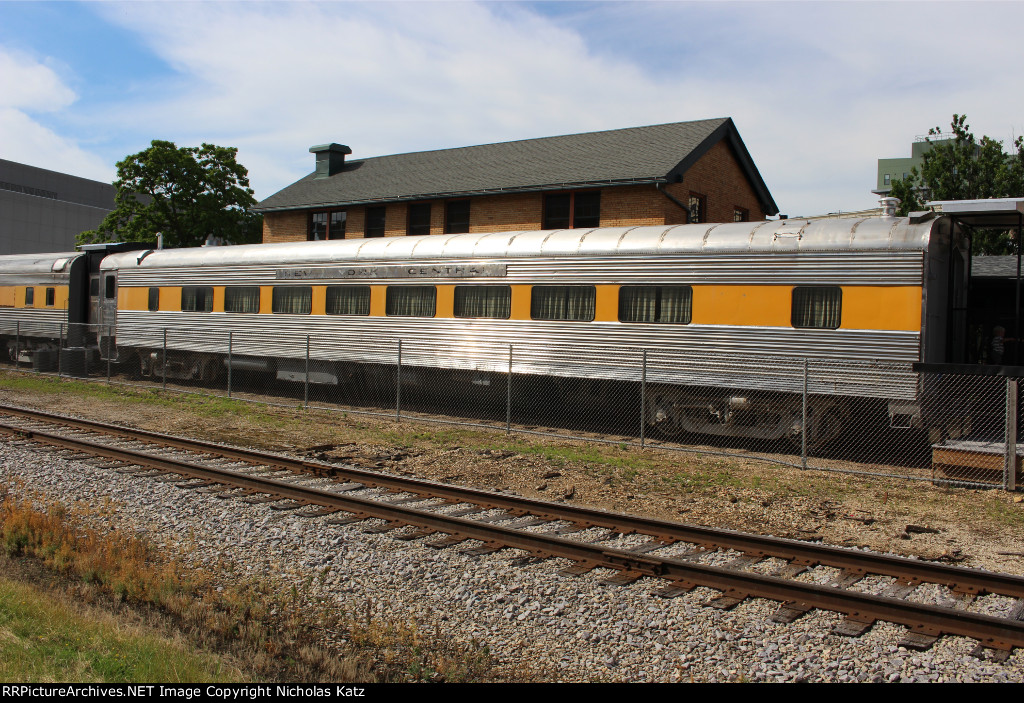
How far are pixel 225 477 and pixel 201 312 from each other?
11.6 meters

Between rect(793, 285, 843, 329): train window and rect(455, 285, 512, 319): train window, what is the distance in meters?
5.16

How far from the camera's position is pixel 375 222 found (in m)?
27.2

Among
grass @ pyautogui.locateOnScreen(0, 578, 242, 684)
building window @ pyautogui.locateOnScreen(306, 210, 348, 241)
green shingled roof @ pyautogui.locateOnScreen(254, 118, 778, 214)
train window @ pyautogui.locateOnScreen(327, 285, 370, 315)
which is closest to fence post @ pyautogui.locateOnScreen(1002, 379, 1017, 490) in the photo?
grass @ pyautogui.locateOnScreen(0, 578, 242, 684)

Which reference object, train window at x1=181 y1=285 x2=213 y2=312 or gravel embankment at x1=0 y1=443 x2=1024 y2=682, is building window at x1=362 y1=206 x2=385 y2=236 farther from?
gravel embankment at x1=0 y1=443 x2=1024 y2=682

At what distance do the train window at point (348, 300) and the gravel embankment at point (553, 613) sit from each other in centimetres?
906

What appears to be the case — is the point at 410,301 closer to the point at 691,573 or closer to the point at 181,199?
the point at 691,573

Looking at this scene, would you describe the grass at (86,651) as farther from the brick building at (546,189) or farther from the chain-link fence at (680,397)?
the brick building at (546,189)

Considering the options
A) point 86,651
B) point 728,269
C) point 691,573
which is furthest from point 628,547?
point 728,269

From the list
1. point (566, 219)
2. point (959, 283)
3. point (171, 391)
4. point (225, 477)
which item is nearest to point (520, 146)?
point (566, 219)

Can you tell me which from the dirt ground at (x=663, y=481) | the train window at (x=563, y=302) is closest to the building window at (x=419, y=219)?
the dirt ground at (x=663, y=481)

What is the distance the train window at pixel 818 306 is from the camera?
1138 cm

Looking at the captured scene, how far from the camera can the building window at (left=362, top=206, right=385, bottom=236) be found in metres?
27.0

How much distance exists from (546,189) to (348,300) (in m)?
7.94

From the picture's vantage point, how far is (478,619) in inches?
214
